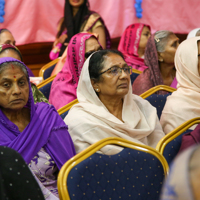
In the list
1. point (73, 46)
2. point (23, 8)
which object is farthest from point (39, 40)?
point (73, 46)

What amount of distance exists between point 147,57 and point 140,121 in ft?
4.22

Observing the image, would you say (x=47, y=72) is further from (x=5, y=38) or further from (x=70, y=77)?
(x=70, y=77)

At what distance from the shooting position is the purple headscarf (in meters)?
1.59

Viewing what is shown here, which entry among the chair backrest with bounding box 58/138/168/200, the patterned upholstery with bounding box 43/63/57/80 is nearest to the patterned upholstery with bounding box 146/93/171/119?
the chair backrest with bounding box 58/138/168/200

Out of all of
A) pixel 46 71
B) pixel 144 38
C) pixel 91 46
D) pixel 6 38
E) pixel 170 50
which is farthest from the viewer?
pixel 144 38

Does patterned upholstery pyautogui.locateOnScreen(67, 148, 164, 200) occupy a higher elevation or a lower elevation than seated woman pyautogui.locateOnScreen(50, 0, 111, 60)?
higher

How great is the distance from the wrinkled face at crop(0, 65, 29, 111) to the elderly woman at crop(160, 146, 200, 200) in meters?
1.17

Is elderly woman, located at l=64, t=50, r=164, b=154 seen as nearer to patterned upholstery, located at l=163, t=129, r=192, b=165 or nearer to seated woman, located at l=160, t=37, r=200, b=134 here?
seated woman, located at l=160, t=37, r=200, b=134

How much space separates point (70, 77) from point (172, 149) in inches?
53.4

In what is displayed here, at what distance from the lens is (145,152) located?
4.69 ft

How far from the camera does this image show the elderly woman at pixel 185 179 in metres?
0.57

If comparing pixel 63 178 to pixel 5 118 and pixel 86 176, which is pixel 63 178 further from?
pixel 5 118

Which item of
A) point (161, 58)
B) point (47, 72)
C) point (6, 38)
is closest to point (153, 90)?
point (161, 58)

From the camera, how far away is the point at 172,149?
5.16ft
